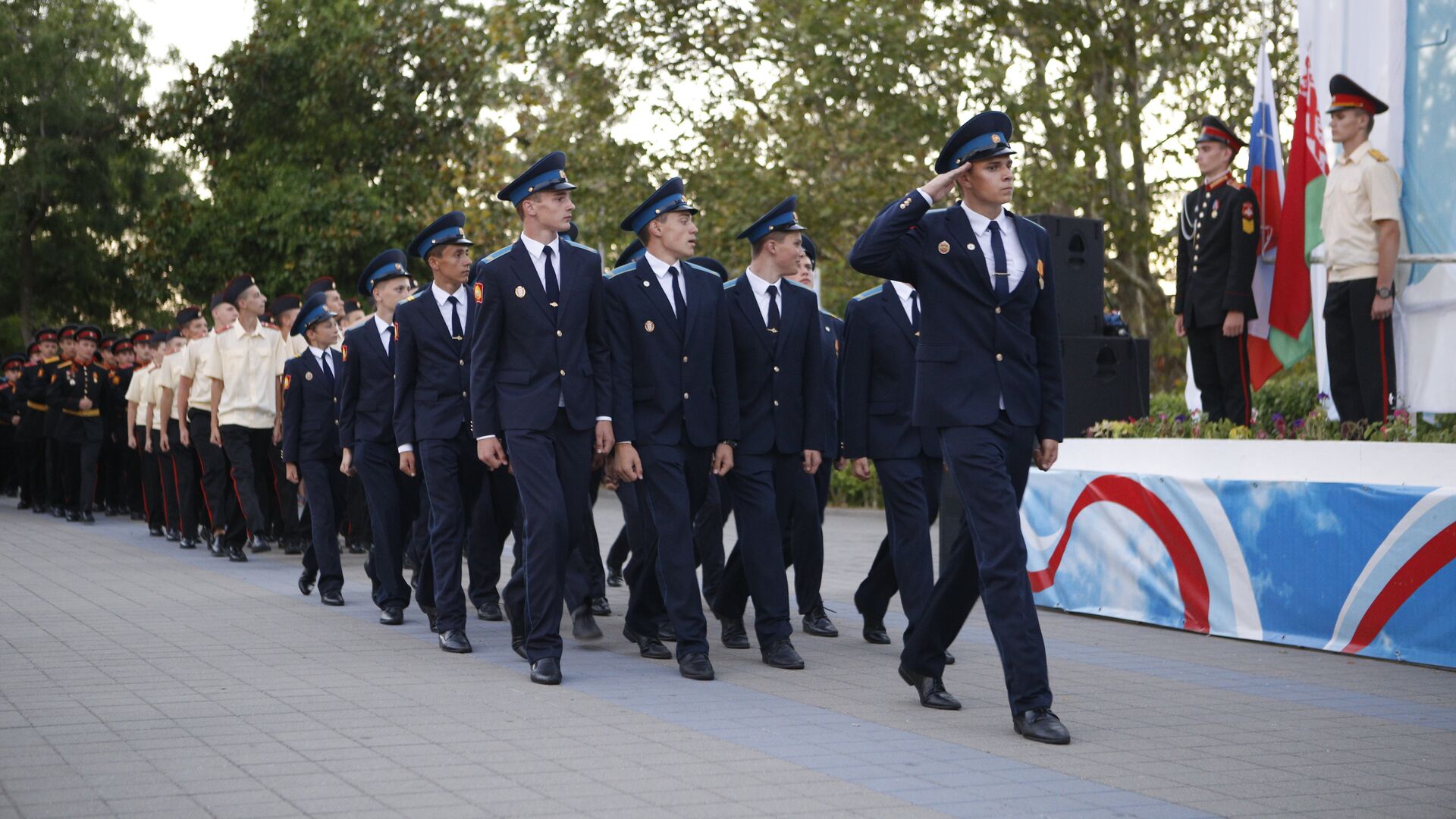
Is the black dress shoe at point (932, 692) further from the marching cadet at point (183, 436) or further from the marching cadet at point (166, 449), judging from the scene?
the marching cadet at point (166, 449)

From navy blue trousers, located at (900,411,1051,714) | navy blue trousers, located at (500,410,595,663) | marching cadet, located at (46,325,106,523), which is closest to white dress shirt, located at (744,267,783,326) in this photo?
navy blue trousers, located at (500,410,595,663)

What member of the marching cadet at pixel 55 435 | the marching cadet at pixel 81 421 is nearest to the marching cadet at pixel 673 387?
the marching cadet at pixel 81 421

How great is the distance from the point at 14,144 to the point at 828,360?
30636 mm

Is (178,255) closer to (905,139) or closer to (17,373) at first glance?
(17,373)

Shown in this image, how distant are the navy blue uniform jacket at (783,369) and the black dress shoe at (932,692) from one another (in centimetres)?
173

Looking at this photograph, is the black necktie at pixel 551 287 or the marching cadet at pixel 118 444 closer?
the black necktie at pixel 551 287

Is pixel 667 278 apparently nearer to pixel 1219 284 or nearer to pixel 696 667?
pixel 696 667

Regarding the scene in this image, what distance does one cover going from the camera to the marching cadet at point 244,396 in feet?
44.7

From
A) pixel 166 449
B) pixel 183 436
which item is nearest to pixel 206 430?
pixel 183 436

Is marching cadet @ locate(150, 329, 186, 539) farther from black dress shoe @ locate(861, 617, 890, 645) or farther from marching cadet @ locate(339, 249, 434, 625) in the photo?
black dress shoe @ locate(861, 617, 890, 645)

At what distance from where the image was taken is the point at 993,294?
6445 millimetres

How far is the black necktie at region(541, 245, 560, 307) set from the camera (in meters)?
7.64

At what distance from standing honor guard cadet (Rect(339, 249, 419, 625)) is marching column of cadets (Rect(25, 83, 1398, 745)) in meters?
0.02

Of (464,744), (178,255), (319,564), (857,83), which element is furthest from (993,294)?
(178,255)
